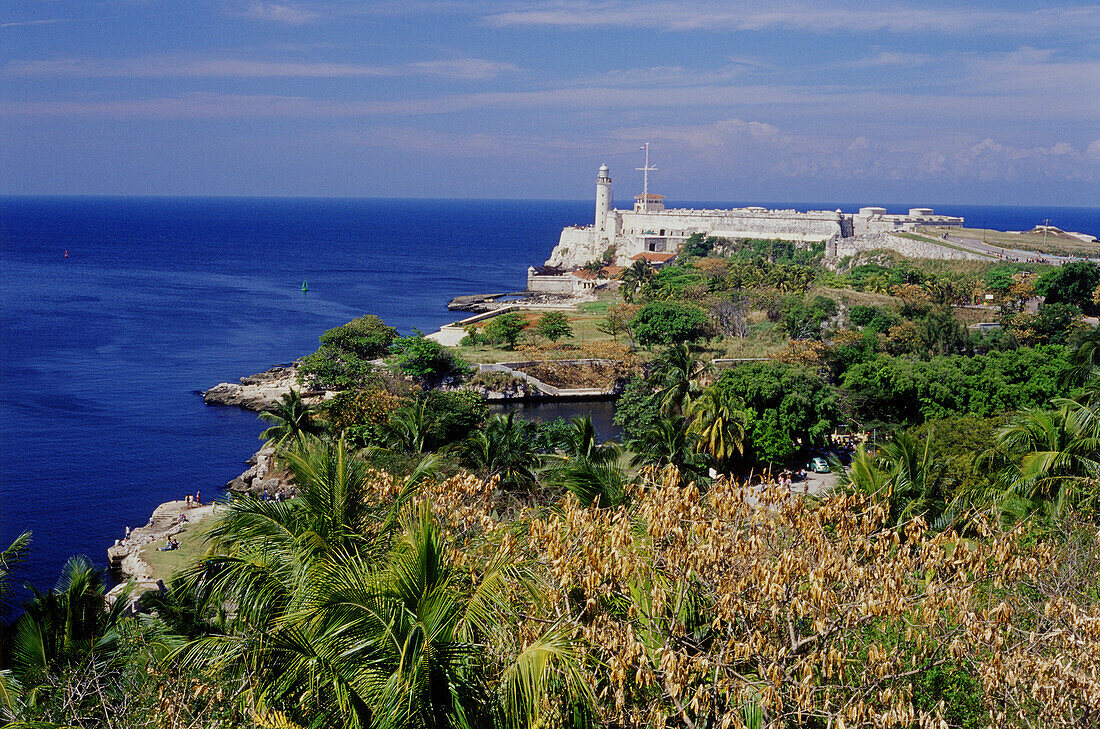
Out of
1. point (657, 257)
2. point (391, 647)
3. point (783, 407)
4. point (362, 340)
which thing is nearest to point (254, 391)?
point (362, 340)

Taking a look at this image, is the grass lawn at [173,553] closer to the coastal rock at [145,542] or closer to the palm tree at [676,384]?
the coastal rock at [145,542]

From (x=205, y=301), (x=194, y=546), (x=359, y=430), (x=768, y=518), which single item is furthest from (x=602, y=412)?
(x=205, y=301)

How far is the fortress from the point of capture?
9588 cm

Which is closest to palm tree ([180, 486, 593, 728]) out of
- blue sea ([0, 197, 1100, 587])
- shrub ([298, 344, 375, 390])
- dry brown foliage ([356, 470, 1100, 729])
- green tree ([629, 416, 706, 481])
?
dry brown foliage ([356, 470, 1100, 729])

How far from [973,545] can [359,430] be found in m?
23.7

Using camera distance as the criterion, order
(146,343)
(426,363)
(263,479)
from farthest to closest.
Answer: (146,343), (426,363), (263,479)

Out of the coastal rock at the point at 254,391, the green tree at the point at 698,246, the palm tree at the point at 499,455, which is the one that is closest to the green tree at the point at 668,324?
the coastal rock at the point at 254,391

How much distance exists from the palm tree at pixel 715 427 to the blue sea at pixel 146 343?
16.6m

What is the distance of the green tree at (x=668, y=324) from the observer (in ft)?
163

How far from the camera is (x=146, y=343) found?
59.4m

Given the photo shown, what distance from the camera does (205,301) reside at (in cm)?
8025

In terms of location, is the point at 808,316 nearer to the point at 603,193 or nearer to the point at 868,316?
the point at 868,316

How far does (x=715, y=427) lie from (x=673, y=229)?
8433 centimetres

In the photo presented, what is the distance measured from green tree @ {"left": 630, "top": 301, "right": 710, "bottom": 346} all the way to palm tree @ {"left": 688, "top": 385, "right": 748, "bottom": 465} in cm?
2157
